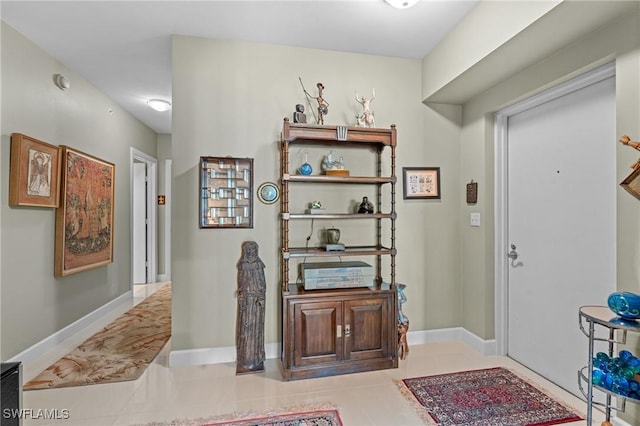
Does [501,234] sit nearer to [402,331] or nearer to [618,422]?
[402,331]

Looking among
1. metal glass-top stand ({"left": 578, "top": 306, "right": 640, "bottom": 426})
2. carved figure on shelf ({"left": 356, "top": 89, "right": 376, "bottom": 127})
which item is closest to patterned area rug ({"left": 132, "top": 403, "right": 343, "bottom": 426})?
metal glass-top stand ({"left": 578, "top": 306, "right": 640, "bottom": 426})

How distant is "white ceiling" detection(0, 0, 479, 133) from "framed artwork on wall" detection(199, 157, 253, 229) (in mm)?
1048

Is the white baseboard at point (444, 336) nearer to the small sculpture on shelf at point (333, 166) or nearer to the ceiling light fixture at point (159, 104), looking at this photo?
the small sculpture on shelf at point (333, 166)

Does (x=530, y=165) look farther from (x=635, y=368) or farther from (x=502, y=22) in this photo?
(x=635, y=368)

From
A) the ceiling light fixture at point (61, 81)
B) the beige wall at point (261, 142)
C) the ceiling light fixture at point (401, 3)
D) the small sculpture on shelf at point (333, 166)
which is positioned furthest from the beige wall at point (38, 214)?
the ceiling light fixture at point (401, 3)

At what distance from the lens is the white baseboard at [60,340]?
2.70m

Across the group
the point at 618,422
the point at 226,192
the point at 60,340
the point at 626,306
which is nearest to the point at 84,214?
the point at 60,340

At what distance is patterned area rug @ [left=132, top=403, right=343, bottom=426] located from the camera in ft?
6.27

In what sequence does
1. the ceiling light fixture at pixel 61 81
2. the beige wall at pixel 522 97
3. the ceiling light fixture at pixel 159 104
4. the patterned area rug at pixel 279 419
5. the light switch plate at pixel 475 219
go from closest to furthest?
the beige wall at pixel 522 97 < the patterned area rug at pixel 279 419 < the light switch plate at pixel 475 219 < the ceiling light fixture at pixel 61 81 < the ceiling light fixture at pixel 159 104

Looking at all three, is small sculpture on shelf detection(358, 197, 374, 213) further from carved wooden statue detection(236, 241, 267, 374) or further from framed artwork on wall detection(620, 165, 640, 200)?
framed artwork on wall detection(620, 165, 640, 200)

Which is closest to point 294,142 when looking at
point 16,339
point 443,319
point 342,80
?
point 342,80

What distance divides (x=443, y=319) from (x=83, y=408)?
293cm

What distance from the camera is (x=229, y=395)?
7.32 ft

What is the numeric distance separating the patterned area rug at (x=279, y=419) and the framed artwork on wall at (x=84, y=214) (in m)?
2.14
